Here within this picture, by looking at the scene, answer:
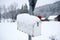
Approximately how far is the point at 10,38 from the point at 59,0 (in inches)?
42.6

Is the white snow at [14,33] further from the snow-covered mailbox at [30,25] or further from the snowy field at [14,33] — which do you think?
the snow-covered mailbox at [30,25]

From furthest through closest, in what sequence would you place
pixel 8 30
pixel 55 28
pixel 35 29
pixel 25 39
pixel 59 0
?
pixel 59 0 < pixel 55 28 < pixel 8 30 < pixel 25 39 < pixel 35 29

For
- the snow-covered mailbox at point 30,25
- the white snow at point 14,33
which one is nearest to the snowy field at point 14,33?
the white snow at point 14,33

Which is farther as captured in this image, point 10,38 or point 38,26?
point 10,38

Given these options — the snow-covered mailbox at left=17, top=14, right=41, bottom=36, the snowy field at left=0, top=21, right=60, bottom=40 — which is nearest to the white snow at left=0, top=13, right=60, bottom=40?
the snowy field at left=0, top=21, right=60, bottom=40

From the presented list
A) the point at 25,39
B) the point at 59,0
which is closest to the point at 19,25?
the point at 25,39

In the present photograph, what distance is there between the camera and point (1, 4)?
116 centimetres

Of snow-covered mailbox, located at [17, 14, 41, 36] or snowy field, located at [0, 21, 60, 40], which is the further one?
snowy field, located at [0, 21, 60, 40]

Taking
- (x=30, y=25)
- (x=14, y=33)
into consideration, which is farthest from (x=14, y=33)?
(x=30, y=25)

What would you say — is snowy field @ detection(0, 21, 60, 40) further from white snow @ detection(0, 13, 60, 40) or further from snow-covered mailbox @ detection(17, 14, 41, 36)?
snow-covered mailbox @ detection(17, 14, 41, 36)

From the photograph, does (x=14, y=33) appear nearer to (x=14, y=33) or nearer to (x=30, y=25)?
(x=14, y=33)

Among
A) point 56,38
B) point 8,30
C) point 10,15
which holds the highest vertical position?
point 10,15

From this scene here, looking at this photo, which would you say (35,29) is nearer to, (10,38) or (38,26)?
(38,26)

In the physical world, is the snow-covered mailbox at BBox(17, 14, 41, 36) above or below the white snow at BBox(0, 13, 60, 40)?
above
